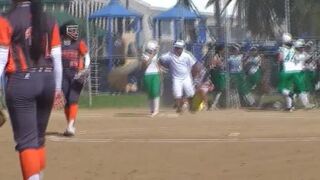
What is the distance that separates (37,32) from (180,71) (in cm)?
1108

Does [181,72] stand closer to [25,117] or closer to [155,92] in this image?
[155,92]

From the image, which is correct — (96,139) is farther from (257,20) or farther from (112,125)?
(257,20)

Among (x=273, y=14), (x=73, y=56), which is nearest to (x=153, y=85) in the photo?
(x=73, y=56)

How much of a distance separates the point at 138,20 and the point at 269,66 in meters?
12.2

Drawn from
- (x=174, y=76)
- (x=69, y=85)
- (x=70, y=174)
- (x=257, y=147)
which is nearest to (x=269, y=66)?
(x=174, y=76)

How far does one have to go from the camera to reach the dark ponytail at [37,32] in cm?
679

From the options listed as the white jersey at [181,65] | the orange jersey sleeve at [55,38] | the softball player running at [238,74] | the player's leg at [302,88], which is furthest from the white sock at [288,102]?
the orange jersey sleeve at [55,38]

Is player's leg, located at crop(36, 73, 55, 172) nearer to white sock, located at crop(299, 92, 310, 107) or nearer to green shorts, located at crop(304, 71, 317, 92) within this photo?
white sock, located at crop(299, 92, 310, 107)

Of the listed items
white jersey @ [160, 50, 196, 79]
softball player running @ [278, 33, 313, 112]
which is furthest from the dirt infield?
softball player running @ [278, 33, 313, 112]

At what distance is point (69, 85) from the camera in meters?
13.1

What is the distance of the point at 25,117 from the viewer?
6.82 metres

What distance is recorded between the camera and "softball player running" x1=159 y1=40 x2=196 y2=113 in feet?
58.3

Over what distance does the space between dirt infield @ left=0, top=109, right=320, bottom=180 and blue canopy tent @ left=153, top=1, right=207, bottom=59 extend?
752 cm

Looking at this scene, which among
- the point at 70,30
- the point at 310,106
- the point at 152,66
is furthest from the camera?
the point at 310,106
